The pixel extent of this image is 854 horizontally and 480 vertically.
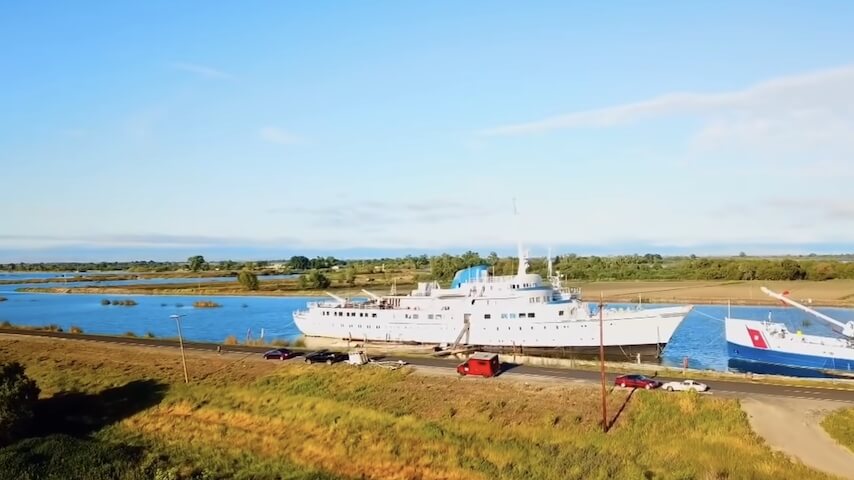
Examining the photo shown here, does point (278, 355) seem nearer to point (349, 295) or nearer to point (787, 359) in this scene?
point (787, 359)

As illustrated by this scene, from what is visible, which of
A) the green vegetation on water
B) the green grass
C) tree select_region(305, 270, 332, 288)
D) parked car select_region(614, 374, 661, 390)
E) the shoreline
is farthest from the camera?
tree select_region(305, 270, 332, 288)

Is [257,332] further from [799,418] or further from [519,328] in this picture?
[799,418]

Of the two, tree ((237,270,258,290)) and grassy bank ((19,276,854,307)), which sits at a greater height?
tree ((237,270,258,290))

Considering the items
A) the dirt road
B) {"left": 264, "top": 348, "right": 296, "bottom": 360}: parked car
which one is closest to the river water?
{"left": 264, "top": 348, "right": 296, "bottom": 360}: parked car

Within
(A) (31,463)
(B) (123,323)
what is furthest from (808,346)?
(B) (123,323)

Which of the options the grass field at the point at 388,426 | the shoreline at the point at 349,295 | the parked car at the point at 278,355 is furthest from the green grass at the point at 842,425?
the shoreline at the point at 349,295

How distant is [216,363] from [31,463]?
22498 mm

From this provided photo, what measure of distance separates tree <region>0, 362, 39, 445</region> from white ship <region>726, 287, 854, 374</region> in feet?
205

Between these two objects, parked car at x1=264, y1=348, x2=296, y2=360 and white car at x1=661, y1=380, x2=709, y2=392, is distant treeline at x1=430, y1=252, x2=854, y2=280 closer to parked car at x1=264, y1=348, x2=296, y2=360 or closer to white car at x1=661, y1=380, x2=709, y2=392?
parked car at x1=264, y1=348, x2=296, y2=360

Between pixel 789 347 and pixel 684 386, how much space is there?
2696 cm

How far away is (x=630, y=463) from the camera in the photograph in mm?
29859

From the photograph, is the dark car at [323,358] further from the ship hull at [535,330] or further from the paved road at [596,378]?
the ship hull at [535,330]

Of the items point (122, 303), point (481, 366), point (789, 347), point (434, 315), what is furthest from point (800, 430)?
point (122, 303)

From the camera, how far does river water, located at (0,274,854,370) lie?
73.8 m
